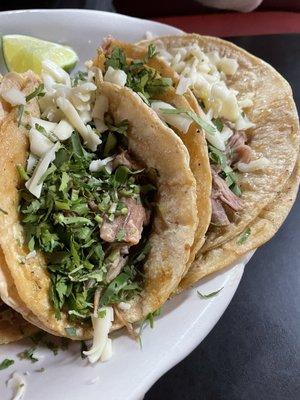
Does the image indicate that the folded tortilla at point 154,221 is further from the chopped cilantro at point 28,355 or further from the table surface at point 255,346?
the table surface at point 255,346

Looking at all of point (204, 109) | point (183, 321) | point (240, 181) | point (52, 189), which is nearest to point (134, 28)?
point (204, 109)

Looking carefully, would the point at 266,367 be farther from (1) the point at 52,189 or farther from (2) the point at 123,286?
(1) the point at 52,189

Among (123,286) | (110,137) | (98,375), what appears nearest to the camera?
(98,375)

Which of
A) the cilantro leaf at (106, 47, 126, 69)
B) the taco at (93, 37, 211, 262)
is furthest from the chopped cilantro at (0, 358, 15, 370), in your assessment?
the cilantro leaf at (106, 47, 126, 69)

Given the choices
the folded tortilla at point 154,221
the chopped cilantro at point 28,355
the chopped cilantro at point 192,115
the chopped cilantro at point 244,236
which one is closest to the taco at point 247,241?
the chopped cilantro at point 244,236

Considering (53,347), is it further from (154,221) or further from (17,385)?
(154,221)

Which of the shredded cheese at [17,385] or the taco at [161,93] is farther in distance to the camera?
the taco at [161,93]
